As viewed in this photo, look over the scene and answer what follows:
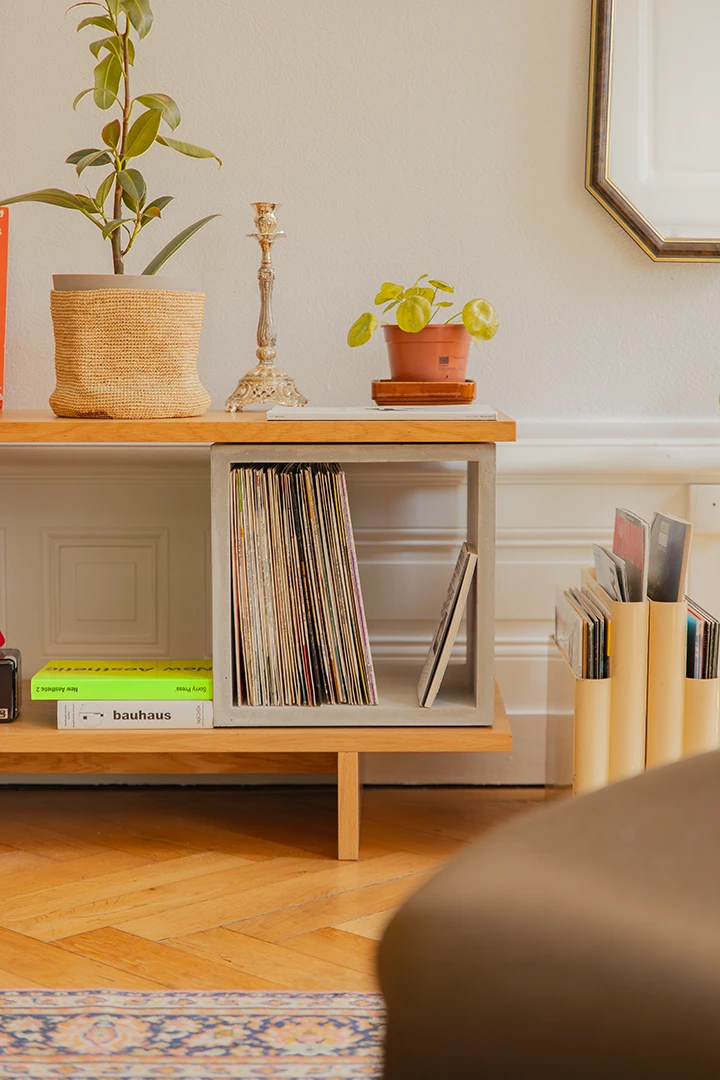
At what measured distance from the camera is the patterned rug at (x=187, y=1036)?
0.93m

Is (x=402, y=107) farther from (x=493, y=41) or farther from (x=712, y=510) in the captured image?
(x=712, y=510)

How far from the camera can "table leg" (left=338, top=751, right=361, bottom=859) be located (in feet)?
4.73

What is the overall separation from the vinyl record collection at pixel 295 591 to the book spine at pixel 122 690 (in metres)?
0.06

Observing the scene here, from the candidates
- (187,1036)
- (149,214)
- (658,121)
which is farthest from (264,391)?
(187,1036)

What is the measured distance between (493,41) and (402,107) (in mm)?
169

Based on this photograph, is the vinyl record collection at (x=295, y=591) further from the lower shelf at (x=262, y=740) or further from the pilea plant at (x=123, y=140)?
the pilea plant at (x=123, y=140)

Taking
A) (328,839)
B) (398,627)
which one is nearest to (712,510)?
(398,627)

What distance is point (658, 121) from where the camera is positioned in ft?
5.49

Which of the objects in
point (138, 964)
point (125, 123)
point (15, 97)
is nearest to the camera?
point (138, 964)

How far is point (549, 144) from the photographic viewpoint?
169 centimetres

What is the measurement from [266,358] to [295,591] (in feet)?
1.18

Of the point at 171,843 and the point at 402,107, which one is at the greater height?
the point at 402,107

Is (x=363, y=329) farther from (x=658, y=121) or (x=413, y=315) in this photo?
(x=658, y=121)

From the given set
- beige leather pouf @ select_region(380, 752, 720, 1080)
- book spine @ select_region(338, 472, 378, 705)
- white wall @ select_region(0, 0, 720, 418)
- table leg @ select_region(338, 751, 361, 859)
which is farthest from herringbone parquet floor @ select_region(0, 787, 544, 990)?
white wall @ select_region(0, 0, 720, 418)
